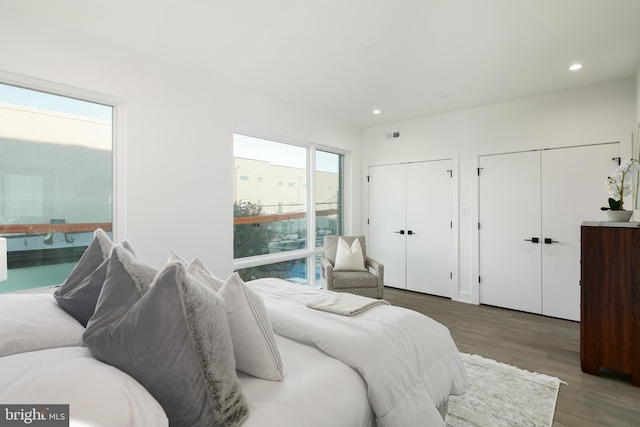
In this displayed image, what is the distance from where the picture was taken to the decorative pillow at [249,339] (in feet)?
3.92

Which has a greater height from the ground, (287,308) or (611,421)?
(287,308)

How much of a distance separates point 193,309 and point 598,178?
14.7 feet

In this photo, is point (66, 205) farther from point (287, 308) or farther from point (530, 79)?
point (530, 79)

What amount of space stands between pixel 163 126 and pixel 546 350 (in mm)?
4135

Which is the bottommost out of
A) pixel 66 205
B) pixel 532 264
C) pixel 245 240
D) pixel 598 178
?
pixel 532 264

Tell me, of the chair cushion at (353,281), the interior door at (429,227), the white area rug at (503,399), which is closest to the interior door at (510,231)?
the interior door at (429,227)

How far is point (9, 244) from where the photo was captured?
7.82 feet

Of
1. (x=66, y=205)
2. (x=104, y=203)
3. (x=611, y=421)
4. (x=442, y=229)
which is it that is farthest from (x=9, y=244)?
(x=442, y=229)

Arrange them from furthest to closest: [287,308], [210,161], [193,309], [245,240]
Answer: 1. [245,240]
2. [210,161]
3. [287,308]
4. [193,309]

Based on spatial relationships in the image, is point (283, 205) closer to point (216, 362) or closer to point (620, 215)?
point (620, 215)

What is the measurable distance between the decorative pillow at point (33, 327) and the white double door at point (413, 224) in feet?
14.6

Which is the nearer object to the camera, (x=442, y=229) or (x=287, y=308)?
(x=287, y=308)

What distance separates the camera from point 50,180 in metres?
2.54

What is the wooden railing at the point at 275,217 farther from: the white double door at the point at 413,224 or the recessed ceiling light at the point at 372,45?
the recessed ceiling light at the point at 372,45
